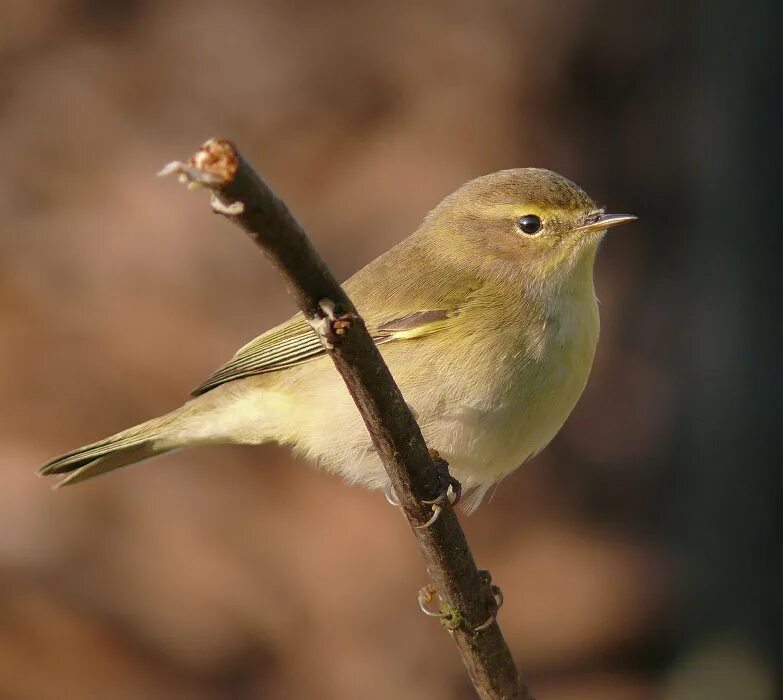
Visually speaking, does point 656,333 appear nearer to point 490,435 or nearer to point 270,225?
point 490,435

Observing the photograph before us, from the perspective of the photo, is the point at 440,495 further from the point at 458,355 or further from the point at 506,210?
the point at 506,210

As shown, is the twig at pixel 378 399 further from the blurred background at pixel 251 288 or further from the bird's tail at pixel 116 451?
the blurred background at pixel 251 288

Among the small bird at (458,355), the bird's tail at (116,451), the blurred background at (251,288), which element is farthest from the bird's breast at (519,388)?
the blurred background at (251,288)

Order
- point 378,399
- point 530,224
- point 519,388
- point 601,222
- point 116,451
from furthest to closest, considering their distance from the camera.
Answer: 1. point 116,451
2. point 530,224
3. point 601,222
4. point 519,388
5. point 378,399

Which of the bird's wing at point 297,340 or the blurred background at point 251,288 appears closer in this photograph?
the bird's wing at point 297,340

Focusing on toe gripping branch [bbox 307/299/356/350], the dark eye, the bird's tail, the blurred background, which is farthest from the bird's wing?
the blurred background

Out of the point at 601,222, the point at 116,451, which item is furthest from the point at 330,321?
the point at 116,451

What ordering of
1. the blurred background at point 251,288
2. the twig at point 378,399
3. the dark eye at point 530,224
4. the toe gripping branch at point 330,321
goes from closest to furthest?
the twig at point 378,399 < the toe gripping branch at point 330,321 < the dark eye at point 530,224 < the blurred background at point 251,288
